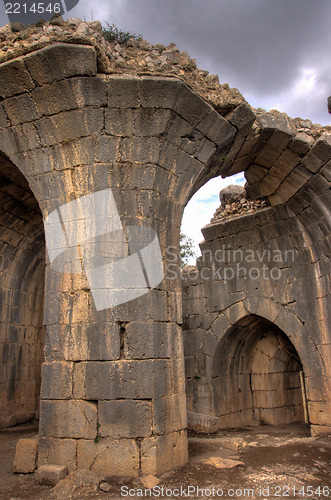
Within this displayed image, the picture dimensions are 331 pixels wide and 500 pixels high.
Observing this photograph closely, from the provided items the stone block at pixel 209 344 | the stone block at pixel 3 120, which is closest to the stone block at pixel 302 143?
the stone block at pixel 3 120

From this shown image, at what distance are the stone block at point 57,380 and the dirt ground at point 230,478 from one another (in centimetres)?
88

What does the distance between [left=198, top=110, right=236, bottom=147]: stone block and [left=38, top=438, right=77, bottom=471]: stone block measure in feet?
13.3

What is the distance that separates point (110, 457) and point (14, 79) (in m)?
4.42

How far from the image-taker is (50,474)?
4.13 m

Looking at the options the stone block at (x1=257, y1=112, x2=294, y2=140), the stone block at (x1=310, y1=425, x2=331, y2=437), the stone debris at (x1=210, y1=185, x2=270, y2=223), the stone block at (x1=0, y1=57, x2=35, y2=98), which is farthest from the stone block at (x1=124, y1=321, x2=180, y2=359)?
the stone debris at (x1=210, y1=185, x2=270, y2=223)

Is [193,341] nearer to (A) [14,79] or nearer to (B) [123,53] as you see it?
(B) [123,53]

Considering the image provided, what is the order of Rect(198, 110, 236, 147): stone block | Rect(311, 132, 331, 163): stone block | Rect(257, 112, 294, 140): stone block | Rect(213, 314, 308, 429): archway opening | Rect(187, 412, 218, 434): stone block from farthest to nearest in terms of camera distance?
Rect(213, 314, 308, 429): archway opening < Rect(187, 412, 218, 434): stone block < Rect(311, 132, 331, 163): stone block < Rect(257, 112, 294, 140): stone block < Rect(198, 110, 236, 147): stone block

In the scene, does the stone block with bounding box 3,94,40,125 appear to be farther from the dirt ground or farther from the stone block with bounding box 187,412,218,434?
the stone block with bounding box 187,412,218,434

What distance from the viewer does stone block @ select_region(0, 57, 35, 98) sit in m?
4.75

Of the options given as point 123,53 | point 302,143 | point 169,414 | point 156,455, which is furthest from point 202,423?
point 123,53

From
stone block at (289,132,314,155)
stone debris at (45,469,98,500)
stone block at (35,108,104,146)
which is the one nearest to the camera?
stone debris at (45,469,98,500)

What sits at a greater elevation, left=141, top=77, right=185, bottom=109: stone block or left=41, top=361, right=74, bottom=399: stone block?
left=141, top=77, right=185, bottom=109: stone block

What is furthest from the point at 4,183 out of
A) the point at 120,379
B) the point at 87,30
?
the point at 120,379

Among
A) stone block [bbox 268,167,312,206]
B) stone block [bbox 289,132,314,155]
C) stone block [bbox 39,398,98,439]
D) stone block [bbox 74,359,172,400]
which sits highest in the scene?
stone block [bbox 289,132,314,155]
